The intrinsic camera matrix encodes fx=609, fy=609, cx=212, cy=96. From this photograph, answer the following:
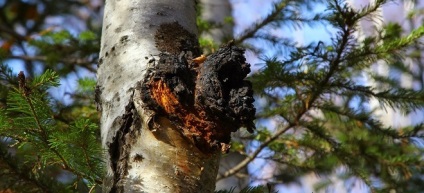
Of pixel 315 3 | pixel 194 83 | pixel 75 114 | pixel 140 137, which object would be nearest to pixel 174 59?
pixel 194 83

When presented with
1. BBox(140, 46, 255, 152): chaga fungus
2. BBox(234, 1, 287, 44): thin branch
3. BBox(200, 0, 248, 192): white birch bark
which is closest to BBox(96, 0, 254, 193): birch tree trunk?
BBox(140, 46, 255, 152): chaga fungus

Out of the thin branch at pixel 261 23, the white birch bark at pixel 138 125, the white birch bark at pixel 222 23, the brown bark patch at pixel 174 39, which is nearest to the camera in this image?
the white birch bark at pixel 138 125

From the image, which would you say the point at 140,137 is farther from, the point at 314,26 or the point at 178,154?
the point at 314,26

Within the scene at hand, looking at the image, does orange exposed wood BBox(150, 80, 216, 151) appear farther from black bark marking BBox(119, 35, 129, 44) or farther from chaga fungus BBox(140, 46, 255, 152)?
black bark marking BBox(119, 35, 129, 44)

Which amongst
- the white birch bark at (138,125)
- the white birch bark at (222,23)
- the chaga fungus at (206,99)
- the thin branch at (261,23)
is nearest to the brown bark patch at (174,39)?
the white birch bark at (138,125)

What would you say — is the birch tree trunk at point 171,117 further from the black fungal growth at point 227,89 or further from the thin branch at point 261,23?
the thin branch at point 261,23

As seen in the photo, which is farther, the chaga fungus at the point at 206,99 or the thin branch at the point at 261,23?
the thin branch at the point at 261,23
